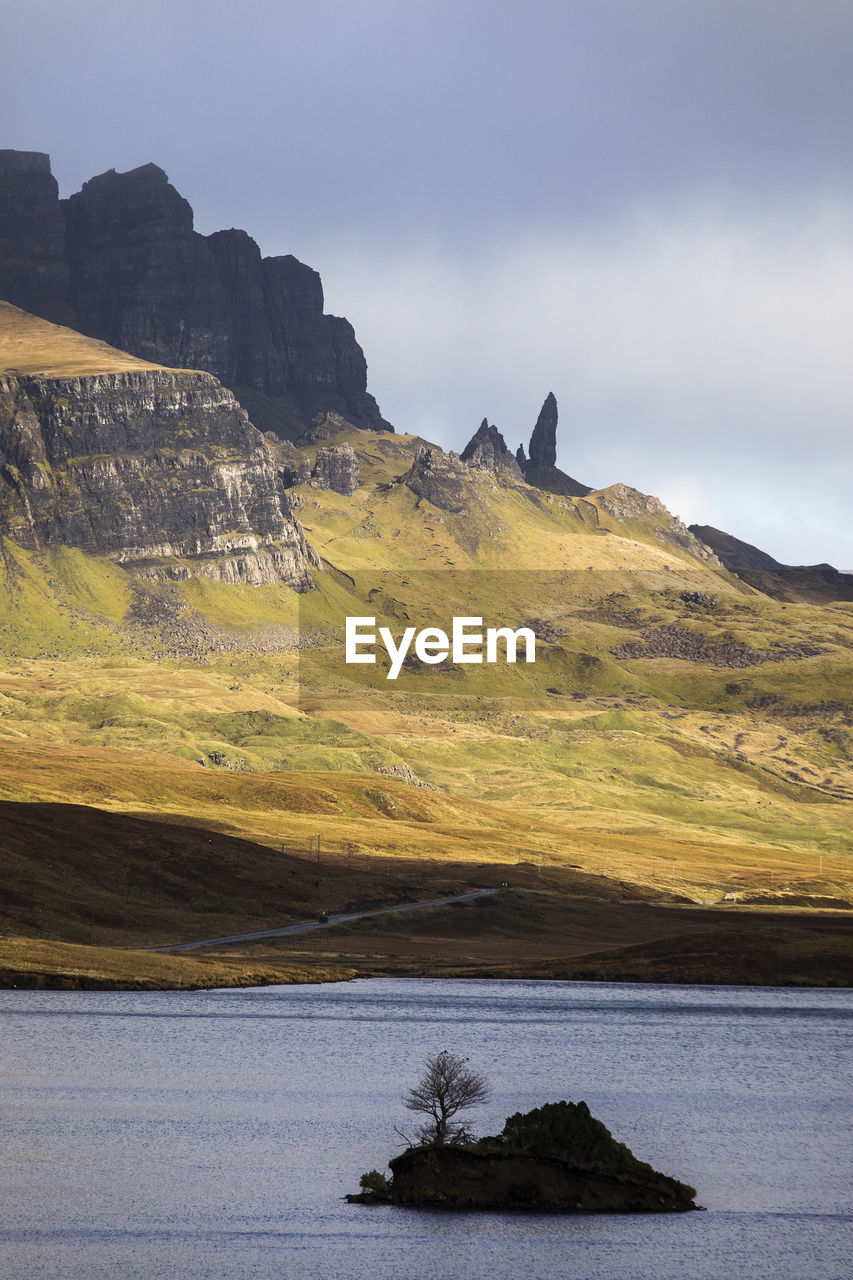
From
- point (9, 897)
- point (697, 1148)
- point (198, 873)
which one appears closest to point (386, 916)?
point (198, 873)

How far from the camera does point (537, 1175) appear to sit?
5081 centimetres

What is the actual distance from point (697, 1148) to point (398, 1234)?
22.1 metres

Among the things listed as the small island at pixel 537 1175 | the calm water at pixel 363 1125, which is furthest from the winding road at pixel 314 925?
the small island at pixel 537 1175

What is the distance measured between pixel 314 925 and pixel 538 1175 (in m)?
109

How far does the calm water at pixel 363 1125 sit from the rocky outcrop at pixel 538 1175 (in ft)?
3.50

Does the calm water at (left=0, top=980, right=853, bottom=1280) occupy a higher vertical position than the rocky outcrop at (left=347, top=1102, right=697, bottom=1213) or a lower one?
lower

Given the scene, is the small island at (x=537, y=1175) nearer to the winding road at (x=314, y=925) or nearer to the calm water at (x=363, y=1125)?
the calm water at (x=363, y=1125)

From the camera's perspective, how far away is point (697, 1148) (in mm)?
63312

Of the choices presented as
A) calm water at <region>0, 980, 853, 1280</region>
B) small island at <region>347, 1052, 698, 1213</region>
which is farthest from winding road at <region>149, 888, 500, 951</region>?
small island at <region>347, 1052, 698, 1213</region>

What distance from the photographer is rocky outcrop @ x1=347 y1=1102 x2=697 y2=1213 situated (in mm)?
50062

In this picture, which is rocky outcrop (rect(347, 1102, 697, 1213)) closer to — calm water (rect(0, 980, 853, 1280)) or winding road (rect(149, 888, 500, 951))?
calm water (rect(0, 980, 853, 1280))

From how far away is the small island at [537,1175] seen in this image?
50.1 meters

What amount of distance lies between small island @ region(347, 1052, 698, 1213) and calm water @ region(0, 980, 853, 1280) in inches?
42.4

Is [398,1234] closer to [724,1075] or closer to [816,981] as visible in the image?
[724,1075]
